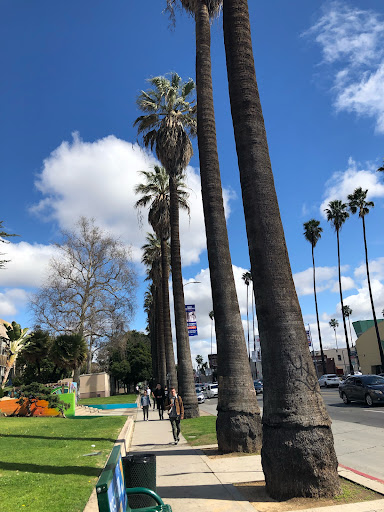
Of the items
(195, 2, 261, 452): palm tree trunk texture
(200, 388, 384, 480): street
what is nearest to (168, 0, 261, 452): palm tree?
(195, 2, 261, 452): palm tree trunk texture

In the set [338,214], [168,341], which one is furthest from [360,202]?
[168,341]

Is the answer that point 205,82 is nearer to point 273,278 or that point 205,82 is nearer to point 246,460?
point 273,278

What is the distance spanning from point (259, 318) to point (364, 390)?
17506 millimetres

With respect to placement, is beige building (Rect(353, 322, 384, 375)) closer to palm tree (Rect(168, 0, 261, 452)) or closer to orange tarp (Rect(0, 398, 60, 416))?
orange tarp (Rect(0, 398, 60, 416))

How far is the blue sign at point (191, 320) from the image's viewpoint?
25109 mm

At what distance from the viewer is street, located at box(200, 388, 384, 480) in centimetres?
847

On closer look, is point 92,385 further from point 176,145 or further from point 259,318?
point 259,318

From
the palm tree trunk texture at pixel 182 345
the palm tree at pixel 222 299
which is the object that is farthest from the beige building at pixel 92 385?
the palm tree at pixel 222 299

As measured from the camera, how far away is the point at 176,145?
70.7 feet

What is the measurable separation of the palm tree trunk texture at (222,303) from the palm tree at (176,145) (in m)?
7.97

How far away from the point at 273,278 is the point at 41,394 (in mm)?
A: 23398

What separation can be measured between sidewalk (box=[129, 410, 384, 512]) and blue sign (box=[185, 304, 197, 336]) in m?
14.1

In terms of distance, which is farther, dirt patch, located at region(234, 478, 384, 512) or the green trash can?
dirt patch, located at region(234, 478, 384, 512)

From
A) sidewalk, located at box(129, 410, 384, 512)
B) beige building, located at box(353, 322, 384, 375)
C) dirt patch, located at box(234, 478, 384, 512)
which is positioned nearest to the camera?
dirt patch, located at box(234, 478, 384, 512)
